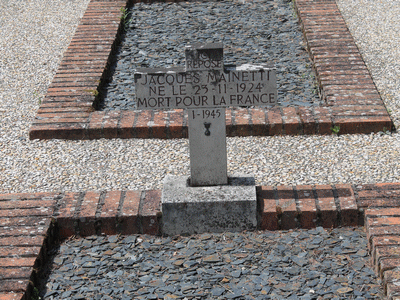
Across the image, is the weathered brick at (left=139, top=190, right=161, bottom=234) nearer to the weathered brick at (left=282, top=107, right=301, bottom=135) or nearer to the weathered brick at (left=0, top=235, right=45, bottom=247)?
the weathered brick at (left=0, top=235, right=45, bottom=247)

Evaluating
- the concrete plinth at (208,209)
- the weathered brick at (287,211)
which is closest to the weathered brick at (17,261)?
the concrete plinth at (208,209)

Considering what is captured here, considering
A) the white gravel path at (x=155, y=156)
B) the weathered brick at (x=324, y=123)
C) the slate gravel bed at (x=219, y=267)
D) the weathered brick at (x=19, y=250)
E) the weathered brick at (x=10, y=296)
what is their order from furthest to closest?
the weathered brick at (x=324, y=123)
the white gravel path at (x=155, y=156)
the weathered brick at (x=19, y=250)
the slate gravel bed at (x=219, y=267)
the weathered brick at (x=10, y=296)

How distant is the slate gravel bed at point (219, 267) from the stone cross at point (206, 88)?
63cm

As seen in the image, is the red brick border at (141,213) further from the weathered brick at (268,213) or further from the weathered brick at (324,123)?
the weathered brick at (324,123)

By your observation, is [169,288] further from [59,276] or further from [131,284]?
[59,276]

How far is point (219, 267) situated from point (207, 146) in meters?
0.71

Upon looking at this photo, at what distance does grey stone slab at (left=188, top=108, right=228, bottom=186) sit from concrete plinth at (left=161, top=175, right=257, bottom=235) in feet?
0.25

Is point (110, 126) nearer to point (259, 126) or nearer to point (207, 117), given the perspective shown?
point (259, 126)

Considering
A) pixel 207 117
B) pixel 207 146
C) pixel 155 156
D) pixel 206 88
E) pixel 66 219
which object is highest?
pixel 206 88

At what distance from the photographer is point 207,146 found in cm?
322

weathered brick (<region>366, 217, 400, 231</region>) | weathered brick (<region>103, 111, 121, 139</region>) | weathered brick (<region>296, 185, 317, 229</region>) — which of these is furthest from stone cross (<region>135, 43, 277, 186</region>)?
weathered brick (<region>103, 111, 121, 139</region>)

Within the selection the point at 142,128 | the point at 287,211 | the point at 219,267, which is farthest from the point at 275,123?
the point at 219,267

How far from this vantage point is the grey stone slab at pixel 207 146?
124 inches

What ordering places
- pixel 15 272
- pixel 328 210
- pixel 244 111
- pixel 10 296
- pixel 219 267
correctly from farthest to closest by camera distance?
pixel 244 111 → pixel 328 210 → pixel 219 267 → pixel 15 272 → pixel 10 296
